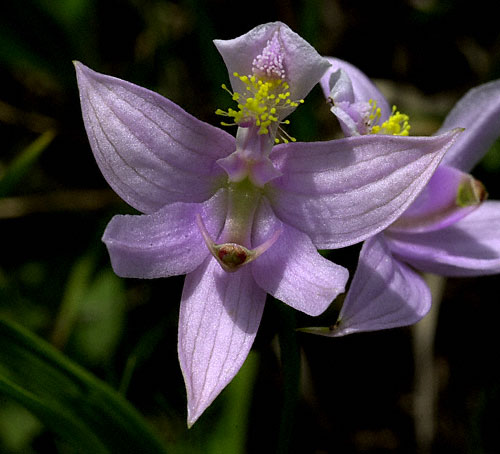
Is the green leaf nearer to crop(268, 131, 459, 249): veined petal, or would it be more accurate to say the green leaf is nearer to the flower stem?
the flower stem

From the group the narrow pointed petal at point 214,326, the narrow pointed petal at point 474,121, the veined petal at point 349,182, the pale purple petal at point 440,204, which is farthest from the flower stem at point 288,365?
the narrow pointed petal at point 474,121

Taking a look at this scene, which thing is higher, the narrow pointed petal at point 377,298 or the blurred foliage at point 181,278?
the narrow pointed petal at point 377,298

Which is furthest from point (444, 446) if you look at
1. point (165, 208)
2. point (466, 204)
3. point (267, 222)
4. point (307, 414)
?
point (165, 208)

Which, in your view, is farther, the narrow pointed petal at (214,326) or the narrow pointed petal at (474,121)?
the narrow pointed petal at (474,121)

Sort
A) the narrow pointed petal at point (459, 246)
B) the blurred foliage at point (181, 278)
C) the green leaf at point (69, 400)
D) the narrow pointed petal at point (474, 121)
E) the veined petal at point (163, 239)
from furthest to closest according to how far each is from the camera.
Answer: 1. the blurred foliage at point (181, 278)
2. the narrow pointed petal at point (474, 121)
3. the narrow pointed petal at point (459, 246)
4. the green leaf at point (69, 400)
5. the veined petal at point (163, 239)

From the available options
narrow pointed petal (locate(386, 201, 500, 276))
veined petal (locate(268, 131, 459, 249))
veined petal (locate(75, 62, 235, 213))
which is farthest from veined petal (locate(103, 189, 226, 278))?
narrow pointed petal (locate(386, 201, 500, 276))

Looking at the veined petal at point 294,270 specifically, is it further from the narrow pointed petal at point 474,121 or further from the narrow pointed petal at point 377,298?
the narrow pointed petal at point 474,121

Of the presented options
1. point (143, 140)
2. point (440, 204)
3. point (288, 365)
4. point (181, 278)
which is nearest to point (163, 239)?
point (143, 140)
